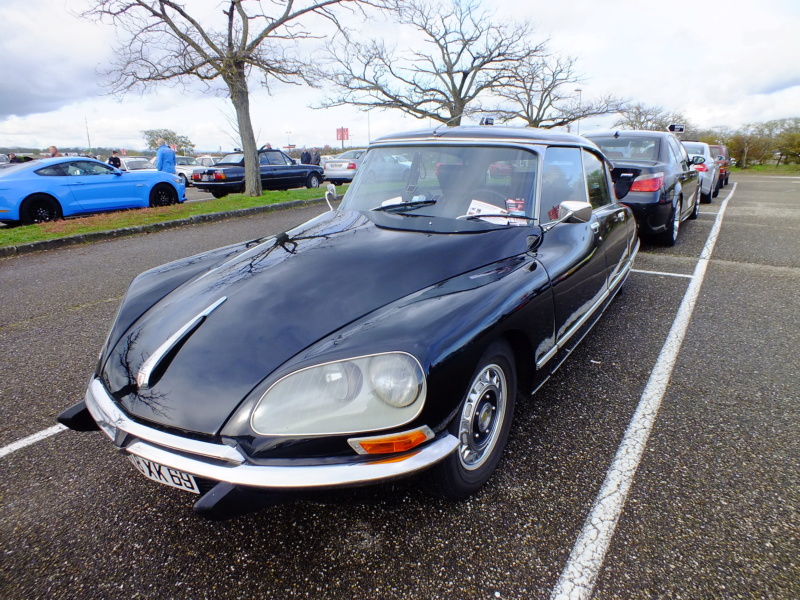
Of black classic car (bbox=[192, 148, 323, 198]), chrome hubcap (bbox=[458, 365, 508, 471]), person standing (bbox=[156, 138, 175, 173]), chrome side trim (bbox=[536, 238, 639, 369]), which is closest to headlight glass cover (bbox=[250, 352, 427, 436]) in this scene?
chrome hubcap (bbox=[458, 365, 508, 471])

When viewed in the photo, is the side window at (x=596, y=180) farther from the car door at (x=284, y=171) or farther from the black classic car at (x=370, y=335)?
the car door at (x=284, y=171)

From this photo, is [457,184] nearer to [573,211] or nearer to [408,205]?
[408,205]

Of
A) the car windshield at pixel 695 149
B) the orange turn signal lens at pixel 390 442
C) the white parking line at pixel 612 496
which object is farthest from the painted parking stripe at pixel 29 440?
the car windshield at pixel 695 149

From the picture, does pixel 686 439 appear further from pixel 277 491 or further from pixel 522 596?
pixel 277 491

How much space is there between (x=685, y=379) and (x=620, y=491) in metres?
1.33

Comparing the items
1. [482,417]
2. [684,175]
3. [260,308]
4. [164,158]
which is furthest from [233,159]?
[482,417]

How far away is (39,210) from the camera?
9133mm

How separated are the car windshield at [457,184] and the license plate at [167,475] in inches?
72.8

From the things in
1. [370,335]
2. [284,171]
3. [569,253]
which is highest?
[284,171]

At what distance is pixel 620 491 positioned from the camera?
6.70ft

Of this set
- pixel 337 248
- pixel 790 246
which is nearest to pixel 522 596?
pixel 337 248

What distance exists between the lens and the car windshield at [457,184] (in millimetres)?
2736

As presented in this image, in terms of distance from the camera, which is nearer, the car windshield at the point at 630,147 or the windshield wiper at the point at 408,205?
the windshield wiper at the point at 408,205

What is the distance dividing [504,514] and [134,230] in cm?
858
